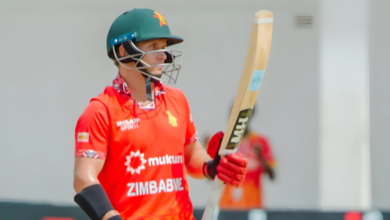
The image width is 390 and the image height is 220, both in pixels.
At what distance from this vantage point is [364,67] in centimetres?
475

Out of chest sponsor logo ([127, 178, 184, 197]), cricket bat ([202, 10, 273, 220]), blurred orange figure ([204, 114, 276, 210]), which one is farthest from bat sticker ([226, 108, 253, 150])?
blurred orange figure ([204, 114, 276, 210])

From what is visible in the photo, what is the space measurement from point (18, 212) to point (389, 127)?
3505 millimetres

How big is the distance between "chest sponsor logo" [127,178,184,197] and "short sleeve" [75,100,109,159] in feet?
0.56

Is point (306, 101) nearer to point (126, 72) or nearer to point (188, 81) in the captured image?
point (188, 81)

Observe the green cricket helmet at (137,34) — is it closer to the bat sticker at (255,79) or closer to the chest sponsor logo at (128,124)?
the chest sponsor logo at (128,124)

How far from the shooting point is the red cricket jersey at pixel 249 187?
13.4ft

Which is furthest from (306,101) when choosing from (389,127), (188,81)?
(188,81)

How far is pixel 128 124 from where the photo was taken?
186 centimetres

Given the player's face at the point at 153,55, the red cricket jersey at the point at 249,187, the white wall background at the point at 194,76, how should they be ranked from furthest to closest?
the white wall background at the point at 194,76, the red cricket jersey at the point at 249,187, the player's face at the point at 153,55

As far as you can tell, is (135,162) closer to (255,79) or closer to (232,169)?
(232,169)

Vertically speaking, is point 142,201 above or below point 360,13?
below

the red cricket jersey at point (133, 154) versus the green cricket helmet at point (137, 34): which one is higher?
the green cricket helmet at point (137, 34)

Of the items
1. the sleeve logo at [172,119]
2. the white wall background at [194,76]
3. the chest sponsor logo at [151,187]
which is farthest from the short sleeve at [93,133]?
the white wall background at [194,76]

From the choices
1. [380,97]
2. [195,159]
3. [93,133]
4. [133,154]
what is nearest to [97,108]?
[93,133]
